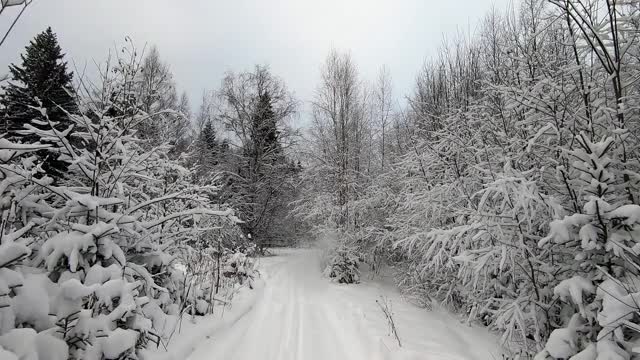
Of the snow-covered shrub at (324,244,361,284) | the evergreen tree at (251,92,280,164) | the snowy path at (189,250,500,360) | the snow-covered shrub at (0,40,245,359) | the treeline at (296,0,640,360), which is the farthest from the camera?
the evergreen tree at (251,92,280,164)

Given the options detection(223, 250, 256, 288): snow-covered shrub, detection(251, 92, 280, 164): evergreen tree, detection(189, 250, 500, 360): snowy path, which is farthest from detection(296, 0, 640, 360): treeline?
detection(251, 92, 280, 164): evergreen tree

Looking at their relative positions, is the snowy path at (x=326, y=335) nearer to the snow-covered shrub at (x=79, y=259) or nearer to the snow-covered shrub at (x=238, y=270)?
the snow-covered shrub at (x=238, y=270)

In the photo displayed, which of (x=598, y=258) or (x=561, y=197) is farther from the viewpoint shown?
(x=561, y=197)

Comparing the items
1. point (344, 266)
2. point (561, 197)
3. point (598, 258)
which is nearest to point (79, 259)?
point (598, 258)

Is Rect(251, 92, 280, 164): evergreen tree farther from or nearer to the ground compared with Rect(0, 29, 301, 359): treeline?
farther from the ground

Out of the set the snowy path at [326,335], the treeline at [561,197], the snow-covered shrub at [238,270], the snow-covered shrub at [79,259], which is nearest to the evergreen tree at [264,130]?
the snow-covered shrub at [238,270]

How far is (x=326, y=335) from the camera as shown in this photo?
6.68m

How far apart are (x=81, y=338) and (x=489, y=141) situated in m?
6.97

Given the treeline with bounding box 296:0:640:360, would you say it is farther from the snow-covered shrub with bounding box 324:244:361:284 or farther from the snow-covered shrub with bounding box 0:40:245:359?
the snow-covered shrub with bounding box 324:244:361:284

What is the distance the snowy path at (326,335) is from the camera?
5.44 metres

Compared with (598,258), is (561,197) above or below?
above

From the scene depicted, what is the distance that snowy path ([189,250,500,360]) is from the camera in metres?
5.44

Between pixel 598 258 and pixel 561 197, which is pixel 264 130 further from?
pixel 598 258

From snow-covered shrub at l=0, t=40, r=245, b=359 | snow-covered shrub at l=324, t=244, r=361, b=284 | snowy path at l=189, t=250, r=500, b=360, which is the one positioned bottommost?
snowy path at l=189, t=250, r=500, b=360
